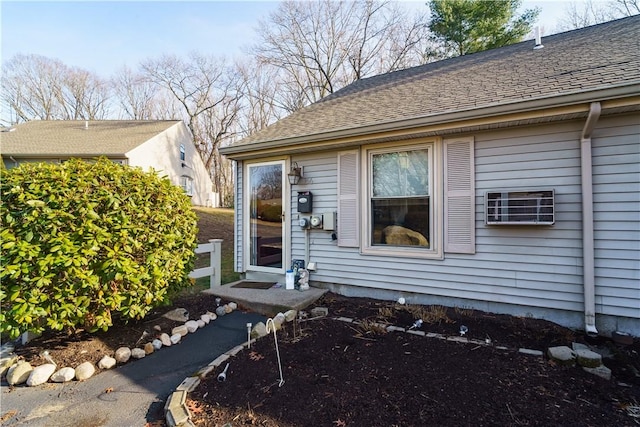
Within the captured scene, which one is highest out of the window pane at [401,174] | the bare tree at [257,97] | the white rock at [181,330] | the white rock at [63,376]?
the bare tree at [257,97]

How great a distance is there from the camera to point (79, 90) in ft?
75.6

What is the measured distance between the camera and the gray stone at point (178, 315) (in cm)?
388

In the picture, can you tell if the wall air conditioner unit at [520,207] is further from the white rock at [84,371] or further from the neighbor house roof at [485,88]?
the white rock at [84,371]

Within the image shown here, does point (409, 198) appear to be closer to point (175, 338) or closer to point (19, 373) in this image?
point (175, 338)

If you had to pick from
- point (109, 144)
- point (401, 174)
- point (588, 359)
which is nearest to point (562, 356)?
point (588, 359)

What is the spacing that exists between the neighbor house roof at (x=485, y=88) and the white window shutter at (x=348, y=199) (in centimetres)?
41

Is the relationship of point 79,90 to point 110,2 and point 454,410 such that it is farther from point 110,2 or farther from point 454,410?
point 454,410

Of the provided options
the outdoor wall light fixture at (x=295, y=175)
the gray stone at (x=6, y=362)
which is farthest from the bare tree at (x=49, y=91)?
the gray stone at (x=6, y=362)

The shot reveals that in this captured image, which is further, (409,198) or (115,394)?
(409,198)

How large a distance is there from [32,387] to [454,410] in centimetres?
333

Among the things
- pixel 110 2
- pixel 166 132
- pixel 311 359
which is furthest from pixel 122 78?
pixel 311 359

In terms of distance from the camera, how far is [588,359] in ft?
8.29

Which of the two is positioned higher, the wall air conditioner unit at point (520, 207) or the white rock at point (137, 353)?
the wall air conditioner unit at point (520, 207)

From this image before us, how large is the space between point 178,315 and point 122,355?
0.94m
